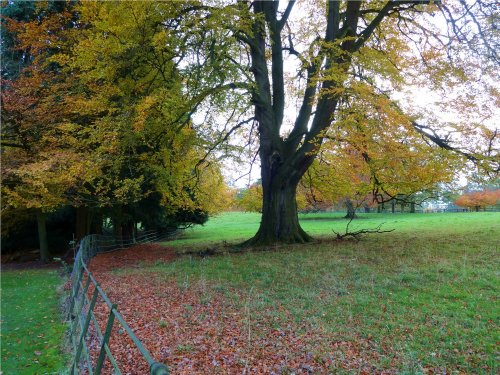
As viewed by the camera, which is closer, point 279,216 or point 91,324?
point 91,324

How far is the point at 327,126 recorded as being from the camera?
14.3 m

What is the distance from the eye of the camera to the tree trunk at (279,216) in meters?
15.5

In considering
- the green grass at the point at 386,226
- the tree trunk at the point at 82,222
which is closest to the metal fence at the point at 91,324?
the tree trunk at the point at 82,222

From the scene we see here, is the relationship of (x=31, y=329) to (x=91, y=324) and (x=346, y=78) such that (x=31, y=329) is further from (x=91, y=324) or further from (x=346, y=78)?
(x=346, y=78)

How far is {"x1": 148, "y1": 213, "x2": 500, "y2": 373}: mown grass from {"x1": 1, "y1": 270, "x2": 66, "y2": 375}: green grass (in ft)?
9.56

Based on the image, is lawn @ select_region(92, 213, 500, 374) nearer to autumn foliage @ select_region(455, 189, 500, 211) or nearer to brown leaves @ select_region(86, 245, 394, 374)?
brown leaves @ select_region(86, 245, 394, 374)

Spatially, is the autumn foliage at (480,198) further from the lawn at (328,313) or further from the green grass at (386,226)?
the lawn at (328,313)

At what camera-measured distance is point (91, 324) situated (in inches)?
277

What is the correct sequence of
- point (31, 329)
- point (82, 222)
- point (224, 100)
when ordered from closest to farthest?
point (31, 329) < point (224, 100) < point (82, 222)

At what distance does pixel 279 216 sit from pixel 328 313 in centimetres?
900

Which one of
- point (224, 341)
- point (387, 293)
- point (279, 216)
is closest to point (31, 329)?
point (224, 341)

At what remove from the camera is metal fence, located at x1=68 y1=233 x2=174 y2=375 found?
120 inches

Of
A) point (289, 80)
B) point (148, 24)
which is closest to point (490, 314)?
point (148, 24)

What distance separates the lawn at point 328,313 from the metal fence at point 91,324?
770 mm
